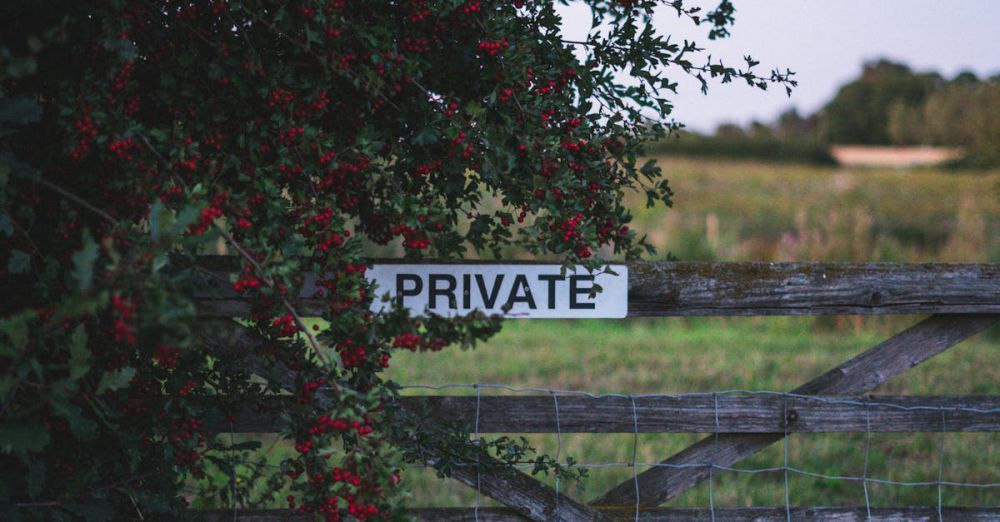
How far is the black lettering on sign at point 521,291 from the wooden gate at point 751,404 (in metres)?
0.35

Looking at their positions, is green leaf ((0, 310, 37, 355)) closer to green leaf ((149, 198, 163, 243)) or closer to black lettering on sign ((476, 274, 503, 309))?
green leaf ((149, 198, 163, 243))

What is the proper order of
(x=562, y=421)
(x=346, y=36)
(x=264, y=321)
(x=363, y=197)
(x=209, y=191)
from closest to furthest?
(x=209, y=191)
(x=346, y=36)
(x=264, y=321)
(x=363, y=197)
(x=562, y=421)

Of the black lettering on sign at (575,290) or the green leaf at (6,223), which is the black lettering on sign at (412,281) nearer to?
the black lettering on sign at (575,290)

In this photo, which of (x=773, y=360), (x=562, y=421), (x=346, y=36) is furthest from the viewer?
(x=773, y=360)

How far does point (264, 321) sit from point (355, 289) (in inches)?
16.4

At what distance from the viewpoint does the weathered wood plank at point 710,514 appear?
3.03m

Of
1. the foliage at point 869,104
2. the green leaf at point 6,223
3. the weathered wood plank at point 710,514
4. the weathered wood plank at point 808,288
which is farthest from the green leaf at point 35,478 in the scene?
the foliage at point 869,104

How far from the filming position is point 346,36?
7.57ft

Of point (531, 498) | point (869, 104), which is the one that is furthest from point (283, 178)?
point (869, 104)

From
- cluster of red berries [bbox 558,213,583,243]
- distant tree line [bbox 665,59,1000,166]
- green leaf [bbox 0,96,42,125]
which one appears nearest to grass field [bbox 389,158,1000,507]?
cluster of red berries [bbox 558,213,583,243]

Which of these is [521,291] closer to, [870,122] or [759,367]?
[759,367]

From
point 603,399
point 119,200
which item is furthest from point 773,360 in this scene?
point 119,200

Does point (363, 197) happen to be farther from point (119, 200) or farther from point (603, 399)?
point (603, 399)

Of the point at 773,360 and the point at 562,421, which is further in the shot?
the point at 773,360
